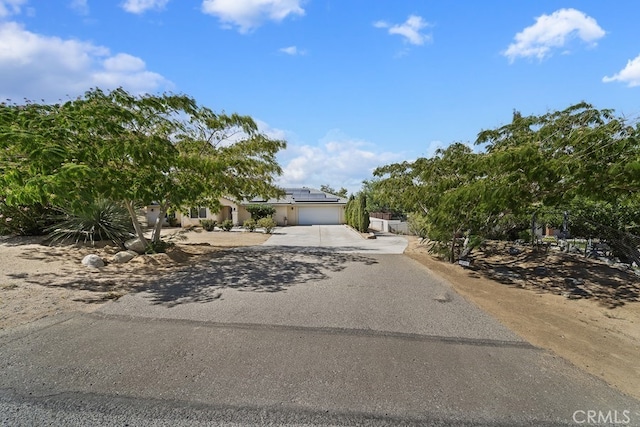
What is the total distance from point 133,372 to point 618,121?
10.0m

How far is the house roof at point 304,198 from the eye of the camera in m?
35.5

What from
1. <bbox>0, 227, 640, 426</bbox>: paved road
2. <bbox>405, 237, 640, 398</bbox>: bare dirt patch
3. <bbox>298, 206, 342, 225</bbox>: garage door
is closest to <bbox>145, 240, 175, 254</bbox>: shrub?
<bbox>0, 227, 640, 426</bbox>: paved road

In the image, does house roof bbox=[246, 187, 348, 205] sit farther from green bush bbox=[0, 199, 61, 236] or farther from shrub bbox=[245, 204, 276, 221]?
green bush bbox=[0, 199, 61, 236]

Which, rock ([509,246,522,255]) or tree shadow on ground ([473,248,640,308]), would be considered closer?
tree shadow on ground ([473,248,640,308])

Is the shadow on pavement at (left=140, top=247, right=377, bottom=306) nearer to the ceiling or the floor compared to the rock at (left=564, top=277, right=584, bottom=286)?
nearer to the ceiling

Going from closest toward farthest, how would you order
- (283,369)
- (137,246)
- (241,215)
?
(283,369) → (137,246) → (241,215)

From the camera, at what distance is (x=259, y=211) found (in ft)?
109

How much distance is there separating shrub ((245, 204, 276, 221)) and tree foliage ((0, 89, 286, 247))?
20.0 m

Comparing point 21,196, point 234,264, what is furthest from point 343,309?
point 21,196

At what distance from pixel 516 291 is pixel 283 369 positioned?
7.67 m

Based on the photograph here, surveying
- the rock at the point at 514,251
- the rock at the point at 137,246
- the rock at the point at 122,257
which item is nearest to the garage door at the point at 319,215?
the rock at the point at 514,251

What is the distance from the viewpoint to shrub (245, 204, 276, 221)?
33125mm

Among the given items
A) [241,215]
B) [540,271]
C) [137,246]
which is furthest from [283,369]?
[241,215]

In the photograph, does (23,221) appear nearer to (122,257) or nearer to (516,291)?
(122,257)
